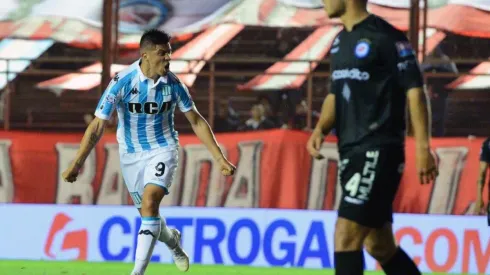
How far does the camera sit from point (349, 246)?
6336mm

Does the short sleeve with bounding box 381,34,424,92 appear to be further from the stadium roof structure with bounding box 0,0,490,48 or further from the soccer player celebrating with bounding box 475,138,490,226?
the stadium roof structure with bounding box 0,0,490,48

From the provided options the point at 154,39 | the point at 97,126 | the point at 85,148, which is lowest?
the point at 85,148

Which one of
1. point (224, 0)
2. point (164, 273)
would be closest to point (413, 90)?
point (164, 273)

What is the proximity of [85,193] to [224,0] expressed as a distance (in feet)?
19.8

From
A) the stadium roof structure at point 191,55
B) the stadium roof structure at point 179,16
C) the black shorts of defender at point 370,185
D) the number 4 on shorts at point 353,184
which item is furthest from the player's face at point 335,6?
the stadium roof structure at point 191,55

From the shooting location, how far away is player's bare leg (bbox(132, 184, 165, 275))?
9344mm

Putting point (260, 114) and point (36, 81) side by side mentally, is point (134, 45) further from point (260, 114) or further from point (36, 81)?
point (260, 114)

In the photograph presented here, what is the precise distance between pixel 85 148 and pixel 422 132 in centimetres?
358

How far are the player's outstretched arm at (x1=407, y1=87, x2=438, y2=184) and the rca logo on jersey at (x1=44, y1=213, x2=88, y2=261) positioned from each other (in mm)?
8444

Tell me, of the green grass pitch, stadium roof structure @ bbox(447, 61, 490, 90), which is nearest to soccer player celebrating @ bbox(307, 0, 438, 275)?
the green grass pitch

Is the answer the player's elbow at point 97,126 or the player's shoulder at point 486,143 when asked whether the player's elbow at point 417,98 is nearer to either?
the player's elbow at point 97,126

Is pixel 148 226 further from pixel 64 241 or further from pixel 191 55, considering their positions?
pixel 191 55

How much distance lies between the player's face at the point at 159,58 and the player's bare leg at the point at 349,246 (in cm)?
342

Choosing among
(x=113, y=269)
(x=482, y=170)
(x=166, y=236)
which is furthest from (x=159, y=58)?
(x=482, y=170)
